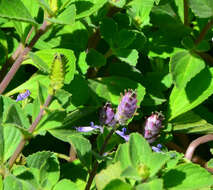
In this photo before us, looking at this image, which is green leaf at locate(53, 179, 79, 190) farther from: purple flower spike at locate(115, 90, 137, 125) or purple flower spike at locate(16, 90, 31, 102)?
purple flower spike at locate(16, 90, 31, 102)

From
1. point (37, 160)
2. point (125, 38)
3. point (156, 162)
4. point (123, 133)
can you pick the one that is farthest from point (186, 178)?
point (125, 38)

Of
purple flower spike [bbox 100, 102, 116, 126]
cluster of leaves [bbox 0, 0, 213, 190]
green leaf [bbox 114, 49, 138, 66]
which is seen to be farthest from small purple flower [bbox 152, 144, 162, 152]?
green leaf [bbox 114, 49, 138, 66]

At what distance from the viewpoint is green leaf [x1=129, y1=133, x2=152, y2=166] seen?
3.30 feet

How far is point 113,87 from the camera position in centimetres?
141

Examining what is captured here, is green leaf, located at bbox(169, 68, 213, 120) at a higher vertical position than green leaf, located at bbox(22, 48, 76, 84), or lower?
lower

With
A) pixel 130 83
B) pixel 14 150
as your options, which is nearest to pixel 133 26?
pixel 130 83

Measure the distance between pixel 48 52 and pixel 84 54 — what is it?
0.15m

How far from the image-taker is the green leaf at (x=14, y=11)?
A: 1074 mm

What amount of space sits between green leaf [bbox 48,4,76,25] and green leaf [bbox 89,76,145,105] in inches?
11.2

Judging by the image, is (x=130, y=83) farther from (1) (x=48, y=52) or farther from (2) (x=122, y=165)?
(2) (x=122, y=165)

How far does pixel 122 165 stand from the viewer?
1020 mm

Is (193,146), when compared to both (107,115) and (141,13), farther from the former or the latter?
(141,13)

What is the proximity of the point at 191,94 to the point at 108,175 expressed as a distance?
0.55m

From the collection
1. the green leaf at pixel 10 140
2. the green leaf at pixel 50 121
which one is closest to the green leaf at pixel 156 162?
the green leaf at pixel 50 121
